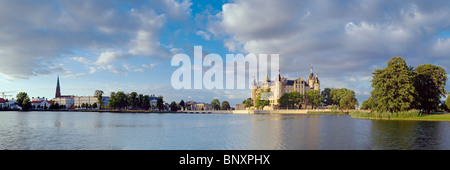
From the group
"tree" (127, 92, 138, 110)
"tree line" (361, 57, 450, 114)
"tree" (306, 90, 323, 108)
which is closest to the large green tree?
"tree" (306, 90, 323, 108)

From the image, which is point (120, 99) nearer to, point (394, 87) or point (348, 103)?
point (348, 103)

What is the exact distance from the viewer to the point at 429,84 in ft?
237

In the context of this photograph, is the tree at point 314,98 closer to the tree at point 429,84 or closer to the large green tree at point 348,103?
the large green tree at point 348,103

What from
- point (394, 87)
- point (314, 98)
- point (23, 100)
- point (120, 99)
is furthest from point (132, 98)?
point (394, 87)

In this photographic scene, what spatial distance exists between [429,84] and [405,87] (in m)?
15.2

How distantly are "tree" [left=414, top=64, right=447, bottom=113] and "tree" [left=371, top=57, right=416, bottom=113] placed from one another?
4.79 m

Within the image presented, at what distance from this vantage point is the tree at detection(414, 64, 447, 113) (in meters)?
70.2

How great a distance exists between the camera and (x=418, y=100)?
67.3m

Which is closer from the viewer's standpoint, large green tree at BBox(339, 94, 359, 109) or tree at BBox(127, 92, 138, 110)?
large green tree at BBox(339, 94, 359, 109)

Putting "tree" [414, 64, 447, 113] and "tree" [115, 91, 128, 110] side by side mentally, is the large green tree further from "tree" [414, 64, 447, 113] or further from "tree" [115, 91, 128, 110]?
"tree" [115, 91, 128, 110]

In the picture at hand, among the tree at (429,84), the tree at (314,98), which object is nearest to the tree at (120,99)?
the tree at (314,98)
